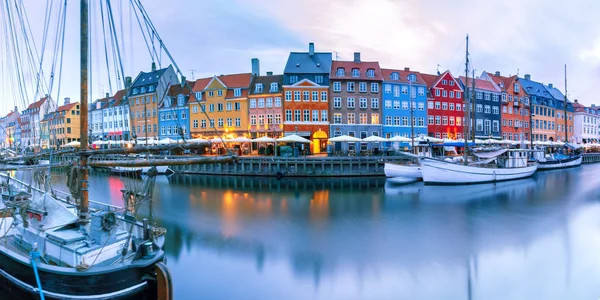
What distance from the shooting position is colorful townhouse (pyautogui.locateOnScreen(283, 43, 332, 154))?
47.9 metres

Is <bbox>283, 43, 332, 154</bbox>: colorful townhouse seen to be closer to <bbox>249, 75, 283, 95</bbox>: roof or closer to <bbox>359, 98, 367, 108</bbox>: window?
<bbox>249, 75, 283, 95</bbox>: roof

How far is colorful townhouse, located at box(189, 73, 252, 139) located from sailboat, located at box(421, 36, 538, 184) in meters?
25.9

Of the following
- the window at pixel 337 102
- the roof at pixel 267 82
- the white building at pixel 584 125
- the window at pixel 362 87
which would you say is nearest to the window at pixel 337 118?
the window at pixel 337 102

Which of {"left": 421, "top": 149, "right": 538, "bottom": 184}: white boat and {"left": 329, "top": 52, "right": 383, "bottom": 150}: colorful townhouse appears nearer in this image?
{"left": 421, "top": 149, "right": 538, "bottom": 184}: white boat

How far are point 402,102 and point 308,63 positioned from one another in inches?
585

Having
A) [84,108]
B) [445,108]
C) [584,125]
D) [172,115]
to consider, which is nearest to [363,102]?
[445,108]

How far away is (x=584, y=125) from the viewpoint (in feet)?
255

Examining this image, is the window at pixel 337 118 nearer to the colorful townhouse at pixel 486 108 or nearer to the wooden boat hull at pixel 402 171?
the wooden boat hull at pixel 402 171

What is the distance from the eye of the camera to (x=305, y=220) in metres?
20.2

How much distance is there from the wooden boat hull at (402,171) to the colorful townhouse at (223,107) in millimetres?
21782

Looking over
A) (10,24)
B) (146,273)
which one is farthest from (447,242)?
(10,24)

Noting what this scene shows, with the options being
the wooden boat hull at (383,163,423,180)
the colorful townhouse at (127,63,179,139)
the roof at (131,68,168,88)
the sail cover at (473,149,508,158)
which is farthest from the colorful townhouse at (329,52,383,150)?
the roof at (131,68,168,88)

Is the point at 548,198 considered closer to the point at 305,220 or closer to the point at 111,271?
the point at 305,220

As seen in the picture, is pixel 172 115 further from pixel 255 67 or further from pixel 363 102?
pixel 363 102
